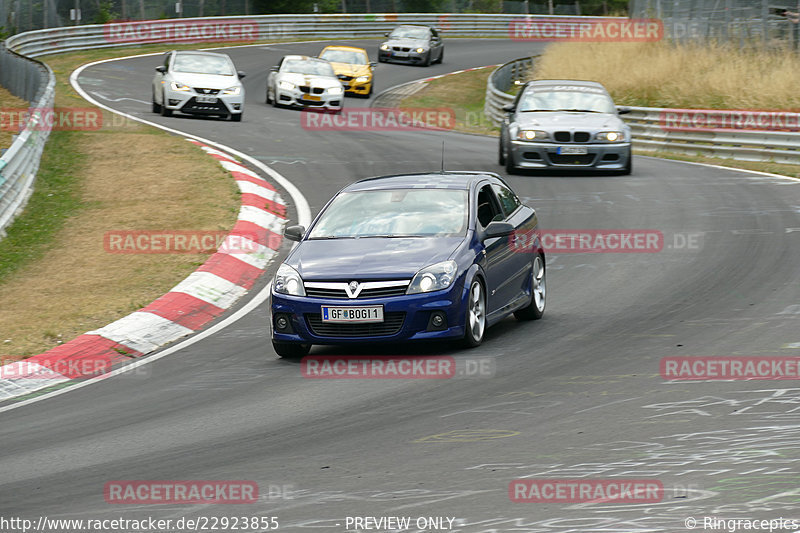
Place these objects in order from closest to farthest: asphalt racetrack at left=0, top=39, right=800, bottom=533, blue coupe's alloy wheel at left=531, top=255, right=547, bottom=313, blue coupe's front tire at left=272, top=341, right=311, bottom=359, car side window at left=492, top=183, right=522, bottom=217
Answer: asphalt racetrack at left=0, top=39, right=800, bottom=533, blue coupe's front tire at left=272, top=341, right=311, bottom=359, blue coupe's alloy wheel at left=531, top=255, right=547, bottom=313, car side window at left=492, top=183, right=522, bottom=217

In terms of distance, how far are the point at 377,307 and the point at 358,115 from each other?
24.9m

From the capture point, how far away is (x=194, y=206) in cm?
1742

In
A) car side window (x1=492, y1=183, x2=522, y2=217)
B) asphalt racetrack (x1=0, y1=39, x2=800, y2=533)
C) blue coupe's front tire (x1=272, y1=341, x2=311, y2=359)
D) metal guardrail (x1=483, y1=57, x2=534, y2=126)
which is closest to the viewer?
asphalt racetrack (x1=0, y1=39, x2=800, y2=533)

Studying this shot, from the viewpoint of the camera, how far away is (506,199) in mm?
12047

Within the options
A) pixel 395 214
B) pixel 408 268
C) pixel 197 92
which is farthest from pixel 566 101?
pixel 408 268

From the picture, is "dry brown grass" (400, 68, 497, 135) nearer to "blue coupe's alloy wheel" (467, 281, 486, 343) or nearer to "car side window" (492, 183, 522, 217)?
"car side window" (492, 183, 522, 217)

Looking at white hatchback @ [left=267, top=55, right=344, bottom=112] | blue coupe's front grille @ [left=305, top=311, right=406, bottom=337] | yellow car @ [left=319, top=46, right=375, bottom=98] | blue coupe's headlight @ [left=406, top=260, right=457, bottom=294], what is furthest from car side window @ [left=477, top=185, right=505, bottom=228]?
yellow car @ [left=319, top=46, right=375, bottom=98]

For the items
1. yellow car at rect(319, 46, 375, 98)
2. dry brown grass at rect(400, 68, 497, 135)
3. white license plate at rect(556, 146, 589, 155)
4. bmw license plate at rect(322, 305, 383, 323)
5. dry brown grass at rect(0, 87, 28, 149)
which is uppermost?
bmw license plate at rect(322, 305, 383, 323)

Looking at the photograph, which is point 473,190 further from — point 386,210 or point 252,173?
point 252,173

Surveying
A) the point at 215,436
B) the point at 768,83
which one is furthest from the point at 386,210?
the point at 768,83

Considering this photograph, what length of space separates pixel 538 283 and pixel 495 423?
13.8 ft

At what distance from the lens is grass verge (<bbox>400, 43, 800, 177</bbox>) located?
29.9 meters

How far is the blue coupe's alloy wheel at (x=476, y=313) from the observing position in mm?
10062

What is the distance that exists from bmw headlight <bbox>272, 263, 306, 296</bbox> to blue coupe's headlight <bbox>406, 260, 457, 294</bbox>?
89 centimetres
